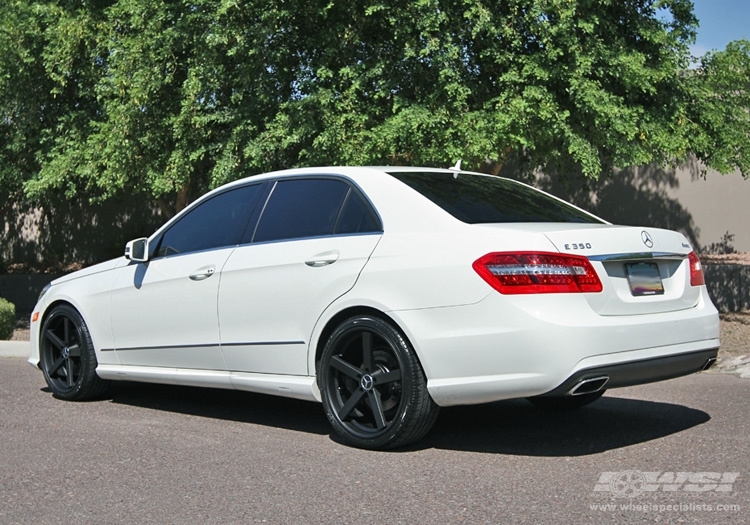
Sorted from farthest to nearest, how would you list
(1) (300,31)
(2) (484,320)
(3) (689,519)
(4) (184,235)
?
(1) (300,31), (4) (184,235), (2) (484,320), (3) (689,519)

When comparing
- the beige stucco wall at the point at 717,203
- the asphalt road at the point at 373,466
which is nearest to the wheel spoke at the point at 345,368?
the asphalt road at the point at 373,466

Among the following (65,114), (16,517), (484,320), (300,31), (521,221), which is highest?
(300,31)

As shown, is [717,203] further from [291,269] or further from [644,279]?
[291,269]

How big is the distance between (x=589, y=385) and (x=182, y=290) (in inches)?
121

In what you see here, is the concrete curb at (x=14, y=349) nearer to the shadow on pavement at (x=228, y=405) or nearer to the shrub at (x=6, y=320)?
the shrub at (x=6, y=320)

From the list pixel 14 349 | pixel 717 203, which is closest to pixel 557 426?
pixel 14 349

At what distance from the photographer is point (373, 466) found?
5418mm

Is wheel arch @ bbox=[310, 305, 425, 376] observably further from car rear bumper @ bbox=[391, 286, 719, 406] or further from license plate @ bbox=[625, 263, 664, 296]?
license plate @ bbox=[625, 263, 664, 296]

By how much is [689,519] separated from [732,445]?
1.68 meters

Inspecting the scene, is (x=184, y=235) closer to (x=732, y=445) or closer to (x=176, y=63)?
(x=732, y=445)

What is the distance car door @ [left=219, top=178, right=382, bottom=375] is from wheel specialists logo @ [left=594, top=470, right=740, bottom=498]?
188 cm

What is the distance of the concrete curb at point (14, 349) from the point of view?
455 inches

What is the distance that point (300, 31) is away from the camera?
13.3m

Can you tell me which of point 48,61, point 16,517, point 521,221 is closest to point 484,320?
point 521,221
